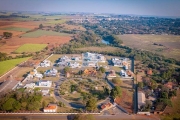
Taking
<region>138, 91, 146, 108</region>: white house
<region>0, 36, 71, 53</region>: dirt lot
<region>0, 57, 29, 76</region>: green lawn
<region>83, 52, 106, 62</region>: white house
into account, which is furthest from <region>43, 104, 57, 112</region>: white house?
<region>0, 36, 71, 53</region>: dirt lot

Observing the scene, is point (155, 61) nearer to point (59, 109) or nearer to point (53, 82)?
point (53, 82)

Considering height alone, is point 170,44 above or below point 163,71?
above

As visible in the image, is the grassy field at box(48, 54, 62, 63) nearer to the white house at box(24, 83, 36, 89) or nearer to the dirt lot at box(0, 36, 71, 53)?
the dirt lot at box(0, 36, 71, 53)

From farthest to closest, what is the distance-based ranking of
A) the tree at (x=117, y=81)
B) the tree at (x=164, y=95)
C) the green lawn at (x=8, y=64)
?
the green lawn at (x=8, y=64) → the tree at (x=117, y=81) → the tree at (x=164, y=95)

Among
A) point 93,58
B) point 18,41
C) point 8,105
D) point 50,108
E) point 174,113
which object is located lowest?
point 174,113

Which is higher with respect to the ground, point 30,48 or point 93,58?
point 30,48

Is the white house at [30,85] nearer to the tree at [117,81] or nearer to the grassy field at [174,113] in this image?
the tree at [117,81]

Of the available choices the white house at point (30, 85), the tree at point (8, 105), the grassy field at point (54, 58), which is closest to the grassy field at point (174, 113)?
the tree at point (8, 105)

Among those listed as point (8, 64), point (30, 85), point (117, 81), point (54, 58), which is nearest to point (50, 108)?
point (30, 85)

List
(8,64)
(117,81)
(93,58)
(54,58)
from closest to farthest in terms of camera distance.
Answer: (117,81)
(8,64)
(93,58)
(54,58)

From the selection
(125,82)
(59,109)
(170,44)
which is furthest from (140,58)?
(59,109)

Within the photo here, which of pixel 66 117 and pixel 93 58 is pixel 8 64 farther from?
pixel 66 117
